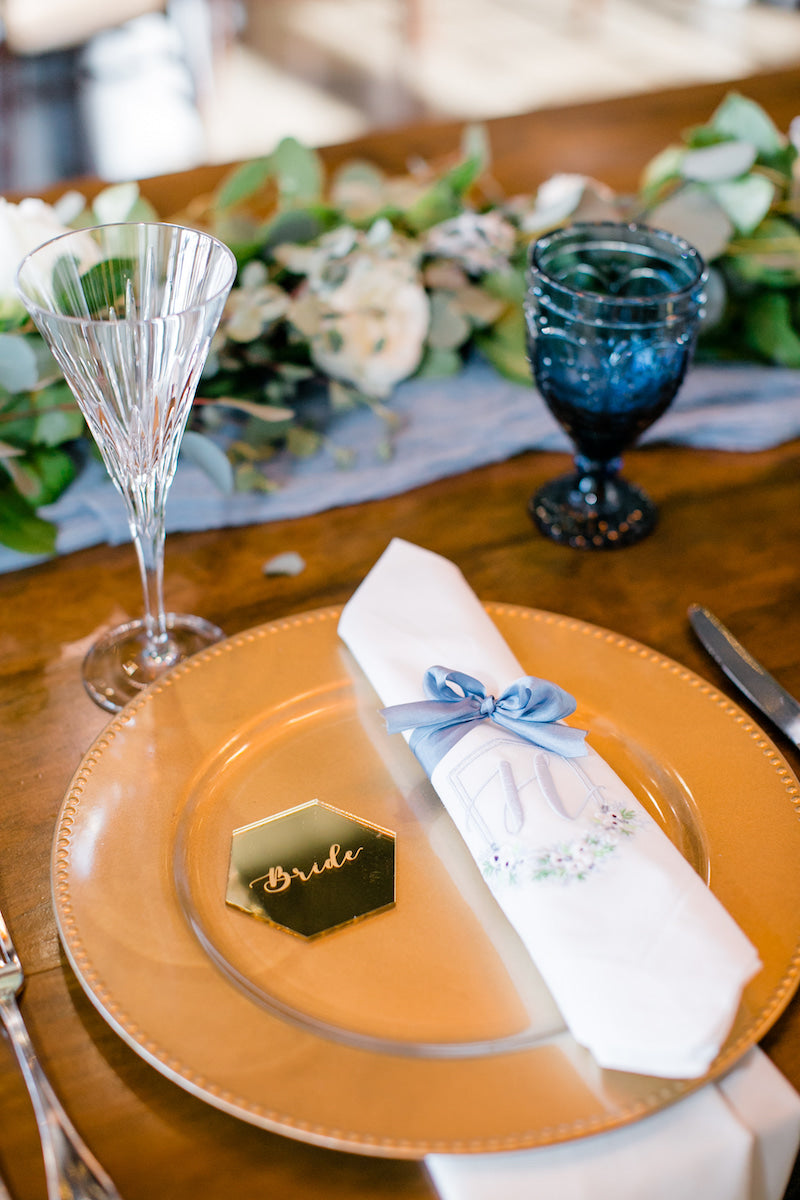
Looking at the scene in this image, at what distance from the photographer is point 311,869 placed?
490 mm

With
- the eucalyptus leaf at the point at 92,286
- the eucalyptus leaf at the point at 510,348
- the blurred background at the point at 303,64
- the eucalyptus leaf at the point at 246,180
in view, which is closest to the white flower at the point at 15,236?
the eucalyptus leaf at the point at 92,286

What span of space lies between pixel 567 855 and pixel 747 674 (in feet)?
0.66

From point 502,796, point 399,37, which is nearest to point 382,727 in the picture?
point 502,796

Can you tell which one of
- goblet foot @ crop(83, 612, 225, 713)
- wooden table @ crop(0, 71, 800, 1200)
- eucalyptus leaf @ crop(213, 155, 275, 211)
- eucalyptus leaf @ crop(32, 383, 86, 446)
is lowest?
wooden table @ crop(0, 71, 800, 1200)

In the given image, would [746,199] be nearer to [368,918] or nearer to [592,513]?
[592,513]

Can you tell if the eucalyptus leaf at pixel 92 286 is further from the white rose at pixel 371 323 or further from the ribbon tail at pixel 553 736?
the ribbon tail at pixel 553 736

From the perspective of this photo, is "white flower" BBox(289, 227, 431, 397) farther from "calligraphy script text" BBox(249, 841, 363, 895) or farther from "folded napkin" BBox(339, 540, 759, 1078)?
"calligraphy script text" BBox(249, 841, 363, 895)

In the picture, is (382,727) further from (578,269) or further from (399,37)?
(399,37)

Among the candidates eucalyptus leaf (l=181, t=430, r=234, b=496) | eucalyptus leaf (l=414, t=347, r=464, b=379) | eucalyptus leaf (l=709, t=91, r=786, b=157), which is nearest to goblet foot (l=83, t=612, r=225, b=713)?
eucalyptus leaf (l=181, t=430, r=234, b=496)

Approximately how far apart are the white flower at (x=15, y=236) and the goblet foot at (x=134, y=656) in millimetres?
220

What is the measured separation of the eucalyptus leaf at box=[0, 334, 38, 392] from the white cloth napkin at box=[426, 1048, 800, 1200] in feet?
1.68

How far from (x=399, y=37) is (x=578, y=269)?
9.84 ft

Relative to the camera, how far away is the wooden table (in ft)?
1.34

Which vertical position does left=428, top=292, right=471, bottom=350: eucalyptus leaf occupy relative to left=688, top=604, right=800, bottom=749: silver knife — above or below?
above
